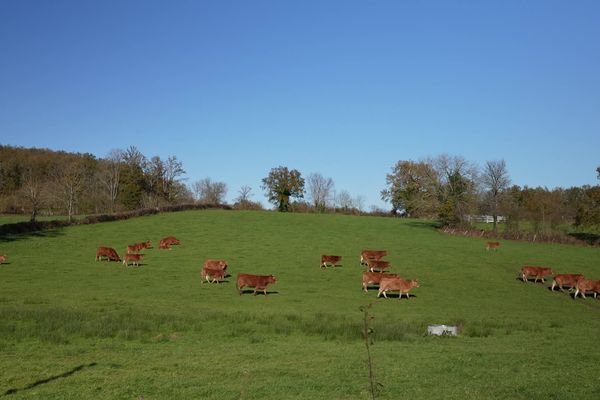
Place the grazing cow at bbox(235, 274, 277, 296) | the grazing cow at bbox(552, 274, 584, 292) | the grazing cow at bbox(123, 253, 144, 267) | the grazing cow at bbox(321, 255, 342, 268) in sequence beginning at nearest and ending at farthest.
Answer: the grazing cow at bbox(235, 274, 277, 296) < the grazing cow at bbox(552, 274, 584, 292) < the grazing cow at bbox(123, 253, 144, 267) < the grazing cow at bbox(321, 255, 342, 268)

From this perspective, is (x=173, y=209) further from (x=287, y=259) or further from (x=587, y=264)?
(x=587, y=264)

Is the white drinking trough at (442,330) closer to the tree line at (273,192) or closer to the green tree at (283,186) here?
the tree line at (273,192)

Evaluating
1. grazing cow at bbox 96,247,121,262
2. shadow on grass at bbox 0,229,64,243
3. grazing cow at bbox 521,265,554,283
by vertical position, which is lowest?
grazing cow at bbox 521,265,554,283

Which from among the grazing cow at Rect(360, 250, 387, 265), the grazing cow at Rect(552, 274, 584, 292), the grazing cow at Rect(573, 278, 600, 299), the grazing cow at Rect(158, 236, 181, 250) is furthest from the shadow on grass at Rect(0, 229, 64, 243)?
the grazing cow at Rect(573, 278, 600, 299)

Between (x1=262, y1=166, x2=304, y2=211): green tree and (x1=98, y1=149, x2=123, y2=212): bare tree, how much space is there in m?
30.6

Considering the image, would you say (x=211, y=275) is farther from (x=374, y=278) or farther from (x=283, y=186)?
(x=283, y=186)

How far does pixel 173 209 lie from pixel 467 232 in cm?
4018

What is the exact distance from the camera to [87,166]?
117 meters

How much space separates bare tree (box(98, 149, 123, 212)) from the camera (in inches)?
4090

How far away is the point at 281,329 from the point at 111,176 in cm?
9449

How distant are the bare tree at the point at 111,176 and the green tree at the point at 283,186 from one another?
30.6 meters

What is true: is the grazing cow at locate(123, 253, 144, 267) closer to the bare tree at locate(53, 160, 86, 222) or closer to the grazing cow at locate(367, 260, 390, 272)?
the grazing cow at locate(367, 260, 390, 272)

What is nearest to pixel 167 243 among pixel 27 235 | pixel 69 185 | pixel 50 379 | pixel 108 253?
pixel 108 253

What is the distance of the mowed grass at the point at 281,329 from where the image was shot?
10555mm
